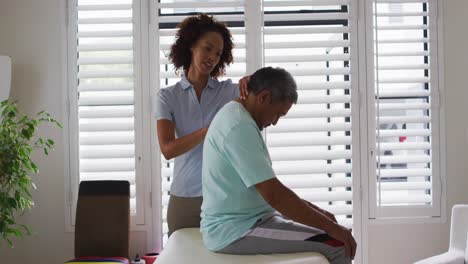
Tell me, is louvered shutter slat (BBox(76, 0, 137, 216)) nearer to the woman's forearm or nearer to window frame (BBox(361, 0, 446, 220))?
the woman's forearm

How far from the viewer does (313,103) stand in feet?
11.8

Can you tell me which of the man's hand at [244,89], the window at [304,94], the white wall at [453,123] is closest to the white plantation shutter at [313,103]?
the window at [304,94]

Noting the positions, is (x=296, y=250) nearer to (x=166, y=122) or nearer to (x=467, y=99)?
(x=166, y=122)

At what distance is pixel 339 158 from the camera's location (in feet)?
12.0

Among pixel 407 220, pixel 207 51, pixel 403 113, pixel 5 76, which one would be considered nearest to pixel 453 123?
pixel 403 113

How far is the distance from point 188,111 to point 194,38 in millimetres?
368

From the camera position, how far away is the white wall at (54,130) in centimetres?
367

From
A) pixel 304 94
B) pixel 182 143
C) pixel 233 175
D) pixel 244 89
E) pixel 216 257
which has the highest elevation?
pixel 304 94

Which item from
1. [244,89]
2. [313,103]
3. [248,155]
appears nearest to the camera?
[248,155]

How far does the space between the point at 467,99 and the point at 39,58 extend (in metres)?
2.98

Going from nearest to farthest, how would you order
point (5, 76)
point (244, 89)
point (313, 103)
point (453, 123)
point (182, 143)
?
point (244, 89)
point (182, 143)
point (5, 76)
point (313, 103)
point (453, 123)

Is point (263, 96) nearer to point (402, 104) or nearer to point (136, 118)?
point (136, 118)

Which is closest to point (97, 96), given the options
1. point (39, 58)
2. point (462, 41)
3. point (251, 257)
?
point (39, 58)

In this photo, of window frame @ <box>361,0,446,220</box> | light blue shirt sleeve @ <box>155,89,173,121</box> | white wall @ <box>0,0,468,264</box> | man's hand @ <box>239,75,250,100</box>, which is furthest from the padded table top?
window frame @ <box>361,0,446,220</box>
